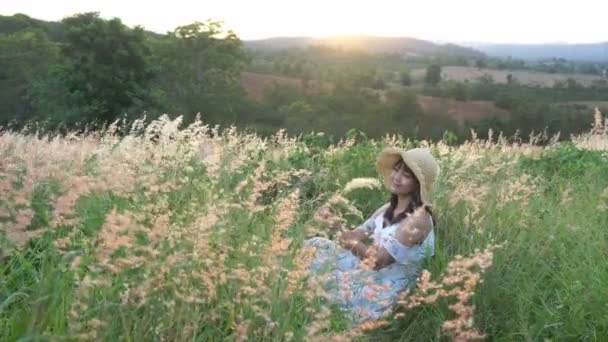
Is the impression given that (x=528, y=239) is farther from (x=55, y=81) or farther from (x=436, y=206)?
(x=55, y=81)

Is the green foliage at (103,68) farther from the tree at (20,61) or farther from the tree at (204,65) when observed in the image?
the tree at (20,61)

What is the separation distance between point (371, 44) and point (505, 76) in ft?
72.4

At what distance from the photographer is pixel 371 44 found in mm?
93750

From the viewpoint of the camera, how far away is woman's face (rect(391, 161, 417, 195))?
4.29 metres

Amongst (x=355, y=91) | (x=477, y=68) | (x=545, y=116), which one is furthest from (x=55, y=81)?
(x=477, y=68)

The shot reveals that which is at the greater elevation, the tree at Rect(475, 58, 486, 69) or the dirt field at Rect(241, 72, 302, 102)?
the tree at Rect(475, 58, 486, 69)

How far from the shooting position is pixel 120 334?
2.23 meters

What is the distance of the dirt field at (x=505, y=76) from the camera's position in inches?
3056

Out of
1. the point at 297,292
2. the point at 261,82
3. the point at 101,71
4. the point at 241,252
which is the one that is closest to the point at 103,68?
the point at 101,71

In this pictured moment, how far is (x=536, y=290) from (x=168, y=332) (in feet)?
8.11

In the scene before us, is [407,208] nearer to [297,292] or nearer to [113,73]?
[297,292]

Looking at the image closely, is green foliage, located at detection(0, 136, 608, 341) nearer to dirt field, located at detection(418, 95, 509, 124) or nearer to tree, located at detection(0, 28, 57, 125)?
tree, located at detection(0, 28, 57, 125)

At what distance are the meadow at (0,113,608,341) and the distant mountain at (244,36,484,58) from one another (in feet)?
234

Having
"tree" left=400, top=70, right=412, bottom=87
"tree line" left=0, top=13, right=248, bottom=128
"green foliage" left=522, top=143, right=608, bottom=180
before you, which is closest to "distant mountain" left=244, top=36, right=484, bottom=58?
"tree" left=400, top=70, right=412, bottom=87
